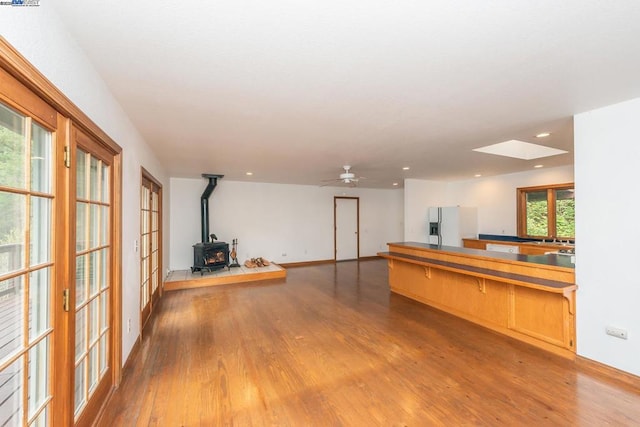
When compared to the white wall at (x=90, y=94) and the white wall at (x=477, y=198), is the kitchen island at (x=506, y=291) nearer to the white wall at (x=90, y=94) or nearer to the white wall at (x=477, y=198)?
the white wall at (x=477, y=198)

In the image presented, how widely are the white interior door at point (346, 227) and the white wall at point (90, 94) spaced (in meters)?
5.49

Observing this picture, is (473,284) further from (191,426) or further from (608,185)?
(191,426)

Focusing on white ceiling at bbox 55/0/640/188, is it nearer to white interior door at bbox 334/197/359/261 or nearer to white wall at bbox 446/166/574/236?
white wall at bbox 446/166/574/236

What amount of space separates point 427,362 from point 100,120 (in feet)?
10.9

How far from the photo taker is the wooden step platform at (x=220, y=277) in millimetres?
5117

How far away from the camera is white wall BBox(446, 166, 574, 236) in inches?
209

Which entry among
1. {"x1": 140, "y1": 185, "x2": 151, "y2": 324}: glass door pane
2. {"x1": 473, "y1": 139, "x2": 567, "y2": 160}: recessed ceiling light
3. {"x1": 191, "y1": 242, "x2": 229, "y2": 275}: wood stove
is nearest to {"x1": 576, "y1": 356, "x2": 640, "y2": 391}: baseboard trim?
{"x1": 473, "y1": 139, "x2": 567, "y2": 160}: recessed ceiling light

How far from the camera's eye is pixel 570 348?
253 cm

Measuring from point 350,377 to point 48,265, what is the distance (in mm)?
2190

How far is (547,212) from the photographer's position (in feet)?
17.6

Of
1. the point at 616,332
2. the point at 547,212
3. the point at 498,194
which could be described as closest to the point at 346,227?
the point at 498,194

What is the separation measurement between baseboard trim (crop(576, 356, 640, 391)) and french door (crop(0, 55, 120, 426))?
12.8 feet

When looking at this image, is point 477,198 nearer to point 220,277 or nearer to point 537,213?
point 537,213

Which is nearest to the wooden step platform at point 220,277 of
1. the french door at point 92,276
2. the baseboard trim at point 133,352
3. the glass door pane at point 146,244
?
the glass door pane at point 146,244
